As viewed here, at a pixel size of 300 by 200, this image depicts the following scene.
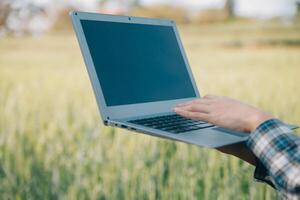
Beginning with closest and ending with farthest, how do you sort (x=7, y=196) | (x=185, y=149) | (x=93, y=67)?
1. (x=93, y=67)
2. (x=7, y=196)
3. (x=185, y=149)

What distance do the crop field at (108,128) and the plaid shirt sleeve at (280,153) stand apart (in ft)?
2.09

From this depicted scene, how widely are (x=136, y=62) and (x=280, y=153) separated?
36cm

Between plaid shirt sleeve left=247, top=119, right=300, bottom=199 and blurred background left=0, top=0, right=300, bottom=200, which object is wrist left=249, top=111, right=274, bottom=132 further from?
blurred background left=0, top=0, right=300, bottom=200

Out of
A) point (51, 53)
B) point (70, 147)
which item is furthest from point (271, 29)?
point (70, 147)

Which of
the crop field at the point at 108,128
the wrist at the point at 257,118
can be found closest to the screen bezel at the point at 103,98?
the wrist at the point at 257,118

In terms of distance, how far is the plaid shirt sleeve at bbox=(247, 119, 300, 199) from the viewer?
563 millimetres

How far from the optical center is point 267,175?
2.13 feet

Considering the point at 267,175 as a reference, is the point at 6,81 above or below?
above

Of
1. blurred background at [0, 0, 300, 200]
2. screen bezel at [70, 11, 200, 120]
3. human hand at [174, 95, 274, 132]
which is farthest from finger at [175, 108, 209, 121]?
blurred background at [0, 0, 300, 200]

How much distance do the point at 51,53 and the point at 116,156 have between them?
0.92 m

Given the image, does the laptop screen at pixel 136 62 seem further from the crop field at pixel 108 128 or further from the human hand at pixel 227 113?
the crop field at pixel 108 128

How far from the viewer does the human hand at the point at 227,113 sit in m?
0.62

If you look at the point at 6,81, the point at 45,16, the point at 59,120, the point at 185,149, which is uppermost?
the point at 45,16

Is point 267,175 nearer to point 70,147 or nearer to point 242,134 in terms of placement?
point 242,134
